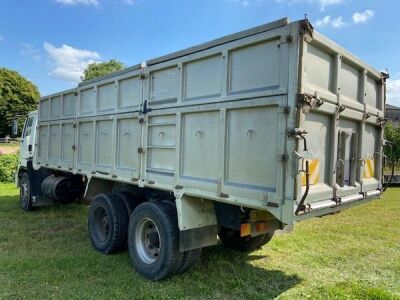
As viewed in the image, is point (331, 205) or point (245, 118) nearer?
point (245, 118)

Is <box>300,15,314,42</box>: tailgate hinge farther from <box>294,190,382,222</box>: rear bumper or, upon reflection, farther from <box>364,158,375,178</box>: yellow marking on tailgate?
<box>364,158,375,178</box>: yellow marking on tailgate

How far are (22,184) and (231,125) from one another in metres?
7.87

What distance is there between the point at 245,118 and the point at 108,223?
10.6ft

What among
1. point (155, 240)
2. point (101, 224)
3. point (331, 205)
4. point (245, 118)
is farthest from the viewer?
point (101, 224)

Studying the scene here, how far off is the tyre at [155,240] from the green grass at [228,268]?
173mm

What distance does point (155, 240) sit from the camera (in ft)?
16.6

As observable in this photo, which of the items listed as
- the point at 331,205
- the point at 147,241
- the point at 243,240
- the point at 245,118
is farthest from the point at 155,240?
the point at 331,205

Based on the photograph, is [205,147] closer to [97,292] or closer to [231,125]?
[231,125]

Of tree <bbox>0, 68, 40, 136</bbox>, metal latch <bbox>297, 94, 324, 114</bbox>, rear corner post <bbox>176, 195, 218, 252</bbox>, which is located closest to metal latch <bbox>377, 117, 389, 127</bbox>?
metal latch <bbox>297, 94, 324, 114</bbox>

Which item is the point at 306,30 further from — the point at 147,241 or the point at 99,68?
the point at 99,68

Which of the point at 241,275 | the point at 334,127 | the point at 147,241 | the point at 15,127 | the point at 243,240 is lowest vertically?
the point at 241,275

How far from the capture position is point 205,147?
14.2 feet

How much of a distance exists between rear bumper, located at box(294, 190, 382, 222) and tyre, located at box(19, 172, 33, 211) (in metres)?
7.76

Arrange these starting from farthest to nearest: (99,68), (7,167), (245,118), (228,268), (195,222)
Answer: (99,68) → (7,167) → (228,268) → (195,222) → (245,118)
